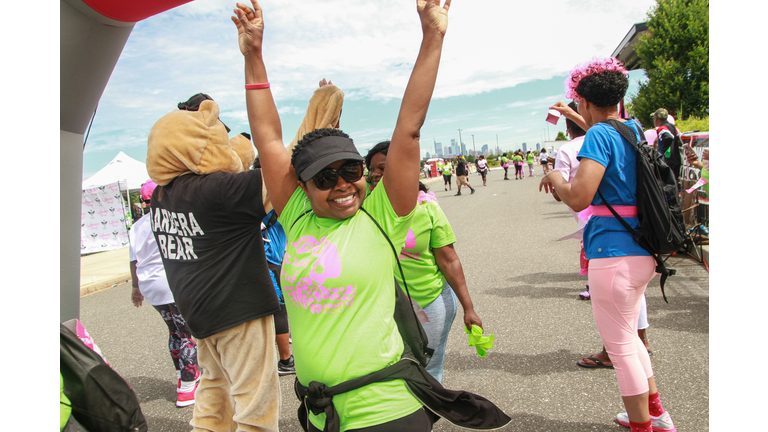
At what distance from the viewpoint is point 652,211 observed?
228 cm

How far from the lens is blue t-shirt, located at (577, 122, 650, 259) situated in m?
2.29

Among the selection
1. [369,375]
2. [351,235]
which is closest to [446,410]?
[369,375]

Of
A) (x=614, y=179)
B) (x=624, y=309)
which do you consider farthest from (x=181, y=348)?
(x=614, y=179)

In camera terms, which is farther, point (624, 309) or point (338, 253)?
point (624, 309)

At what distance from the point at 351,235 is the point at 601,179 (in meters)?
1.45

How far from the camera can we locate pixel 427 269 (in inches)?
100.0

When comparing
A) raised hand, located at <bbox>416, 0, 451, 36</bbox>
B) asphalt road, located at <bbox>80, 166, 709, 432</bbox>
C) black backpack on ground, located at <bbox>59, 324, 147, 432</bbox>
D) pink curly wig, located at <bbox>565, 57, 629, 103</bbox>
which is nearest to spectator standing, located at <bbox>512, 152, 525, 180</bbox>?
asphalt road, located at <bbox>80, 166, 709, 432</bbox>

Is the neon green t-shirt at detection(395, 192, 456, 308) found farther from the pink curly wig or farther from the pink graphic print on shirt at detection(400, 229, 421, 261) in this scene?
the pink curly wig

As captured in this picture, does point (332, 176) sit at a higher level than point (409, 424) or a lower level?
higher

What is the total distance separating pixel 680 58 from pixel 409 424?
24.6 metres

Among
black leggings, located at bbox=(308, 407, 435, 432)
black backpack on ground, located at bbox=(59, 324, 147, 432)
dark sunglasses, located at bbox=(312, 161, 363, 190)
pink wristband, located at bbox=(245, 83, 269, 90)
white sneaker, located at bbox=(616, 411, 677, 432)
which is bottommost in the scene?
white sneaker, located at bbox=(616, 411, 677, 432)

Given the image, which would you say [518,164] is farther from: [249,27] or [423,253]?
[249,27]

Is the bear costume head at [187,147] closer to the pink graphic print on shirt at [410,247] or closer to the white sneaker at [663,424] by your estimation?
the pink graphic print on shirt at [410,247]

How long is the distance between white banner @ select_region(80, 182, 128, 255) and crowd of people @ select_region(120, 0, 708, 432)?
40.8ft
